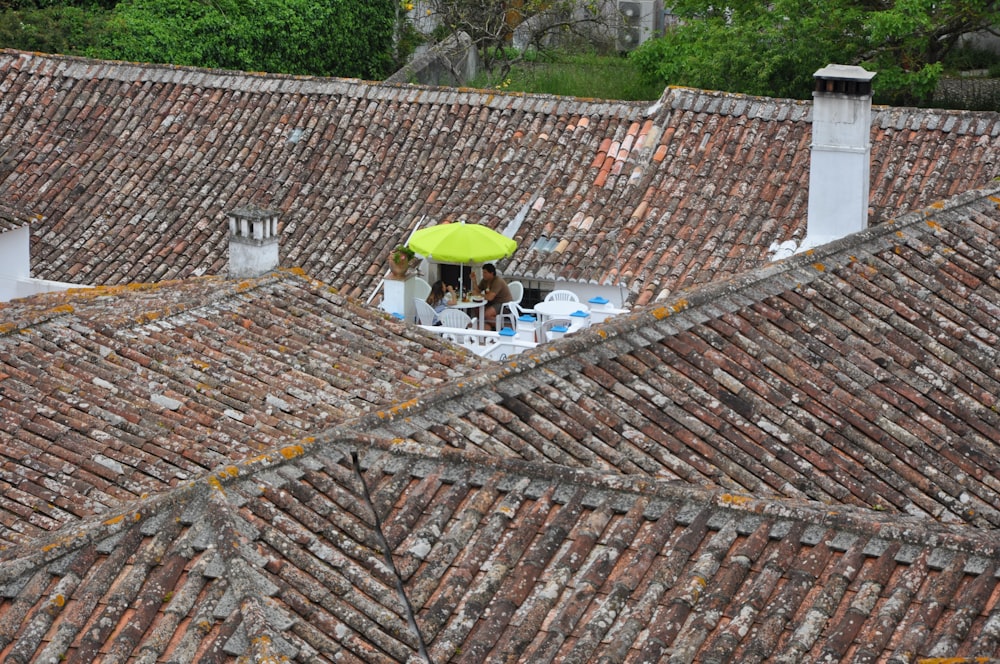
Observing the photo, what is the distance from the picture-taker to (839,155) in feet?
56.0

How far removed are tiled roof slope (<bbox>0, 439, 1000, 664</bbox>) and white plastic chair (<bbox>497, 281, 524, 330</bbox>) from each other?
11.5 meters

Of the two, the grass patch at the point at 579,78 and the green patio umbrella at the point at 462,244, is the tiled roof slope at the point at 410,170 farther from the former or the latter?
the grass patch at the point at 579,78

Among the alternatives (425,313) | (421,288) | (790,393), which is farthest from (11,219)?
(790,393)

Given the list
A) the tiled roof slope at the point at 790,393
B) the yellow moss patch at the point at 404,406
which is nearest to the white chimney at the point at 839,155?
the tiled roof slope at the point at 790,393

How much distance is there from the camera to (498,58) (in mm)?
35406

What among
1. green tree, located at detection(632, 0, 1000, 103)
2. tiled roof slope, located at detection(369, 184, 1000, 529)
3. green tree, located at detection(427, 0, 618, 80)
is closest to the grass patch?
green tree, located at detection(427, 0, 618, 80)

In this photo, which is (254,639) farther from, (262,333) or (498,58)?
(498,58)

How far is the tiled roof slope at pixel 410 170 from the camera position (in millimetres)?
20938

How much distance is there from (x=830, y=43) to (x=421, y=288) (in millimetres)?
10196

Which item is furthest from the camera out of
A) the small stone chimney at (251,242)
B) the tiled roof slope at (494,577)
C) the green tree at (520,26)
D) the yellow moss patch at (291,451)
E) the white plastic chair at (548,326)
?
the green tree at (520,26)

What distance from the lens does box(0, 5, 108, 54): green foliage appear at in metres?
31.6

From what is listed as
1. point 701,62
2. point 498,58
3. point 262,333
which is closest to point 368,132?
point 701,62

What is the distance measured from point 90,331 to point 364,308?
2.81 meters

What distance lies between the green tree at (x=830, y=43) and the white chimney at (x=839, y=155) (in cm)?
975
